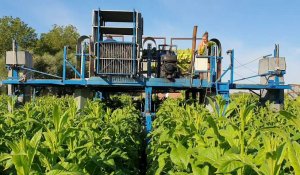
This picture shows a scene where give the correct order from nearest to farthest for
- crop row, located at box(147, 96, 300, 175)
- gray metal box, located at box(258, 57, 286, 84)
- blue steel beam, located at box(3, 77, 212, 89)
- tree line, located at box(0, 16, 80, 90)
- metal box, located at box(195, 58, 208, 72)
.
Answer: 1. crop row, located at box(147, 96, 300, 175)
2. blue steel beam, located at box(3, 77, 212, 89)
3. metal box, located at box(195, 58, 208, 72)
4. gray metal box, located at box(258, 57, 286, 84)
5. tree line, located at box(0, 16, 80, 90)

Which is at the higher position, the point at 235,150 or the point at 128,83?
the point at 128,83

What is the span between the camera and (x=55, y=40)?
60.2m

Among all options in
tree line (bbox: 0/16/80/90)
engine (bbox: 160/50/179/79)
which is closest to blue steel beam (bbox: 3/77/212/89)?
engine (bbox: 160/50/179/79)

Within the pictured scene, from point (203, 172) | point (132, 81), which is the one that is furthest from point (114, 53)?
point (203, 172)

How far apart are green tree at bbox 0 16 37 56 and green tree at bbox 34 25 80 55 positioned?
4.16 feet

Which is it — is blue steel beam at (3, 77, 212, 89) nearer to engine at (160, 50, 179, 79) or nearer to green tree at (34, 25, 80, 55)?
engine at (160, 50, 179, 79)

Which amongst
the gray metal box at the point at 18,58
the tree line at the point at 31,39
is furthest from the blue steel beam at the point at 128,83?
the tree line at the point at 31,39

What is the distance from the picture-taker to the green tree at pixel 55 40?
5925 centimetres

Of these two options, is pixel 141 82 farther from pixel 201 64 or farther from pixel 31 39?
pixel 31 39

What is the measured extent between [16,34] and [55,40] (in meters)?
5.68

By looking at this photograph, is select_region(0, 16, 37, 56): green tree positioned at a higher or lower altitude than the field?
higher

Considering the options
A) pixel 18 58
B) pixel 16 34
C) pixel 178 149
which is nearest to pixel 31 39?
pixel 16 34

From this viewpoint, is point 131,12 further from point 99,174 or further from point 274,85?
point 99,174

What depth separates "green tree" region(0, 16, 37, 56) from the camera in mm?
57906
